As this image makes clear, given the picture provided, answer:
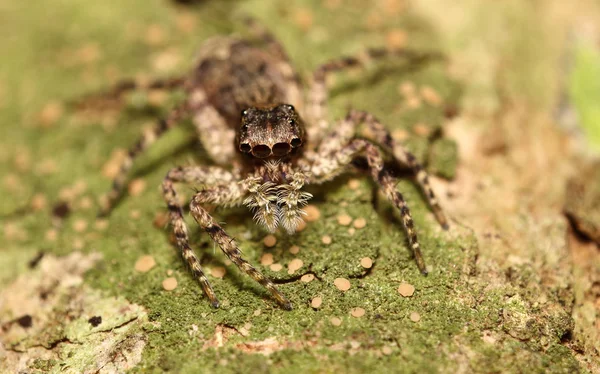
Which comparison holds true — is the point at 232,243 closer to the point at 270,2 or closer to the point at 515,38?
the point at 270,2

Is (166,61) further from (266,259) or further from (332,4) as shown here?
(266,259)

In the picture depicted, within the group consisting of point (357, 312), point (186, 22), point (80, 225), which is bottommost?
point (80, 225)

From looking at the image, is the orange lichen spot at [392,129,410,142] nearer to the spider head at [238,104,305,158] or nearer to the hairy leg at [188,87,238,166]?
the spider head at [238,104,305,158]

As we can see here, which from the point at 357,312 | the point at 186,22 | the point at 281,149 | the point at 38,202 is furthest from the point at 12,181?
the point at 357,312

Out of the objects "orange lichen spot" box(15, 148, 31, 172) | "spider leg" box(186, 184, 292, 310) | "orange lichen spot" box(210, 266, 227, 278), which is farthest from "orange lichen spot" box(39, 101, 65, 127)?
"orange lichen spot" box(210, 266, 227, 278)

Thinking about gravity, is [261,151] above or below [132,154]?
above

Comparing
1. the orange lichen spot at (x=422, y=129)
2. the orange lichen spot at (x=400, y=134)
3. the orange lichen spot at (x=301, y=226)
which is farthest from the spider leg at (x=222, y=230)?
the orange lichen spot at (x=422, y=129)

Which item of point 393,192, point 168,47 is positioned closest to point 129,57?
point 168,47
